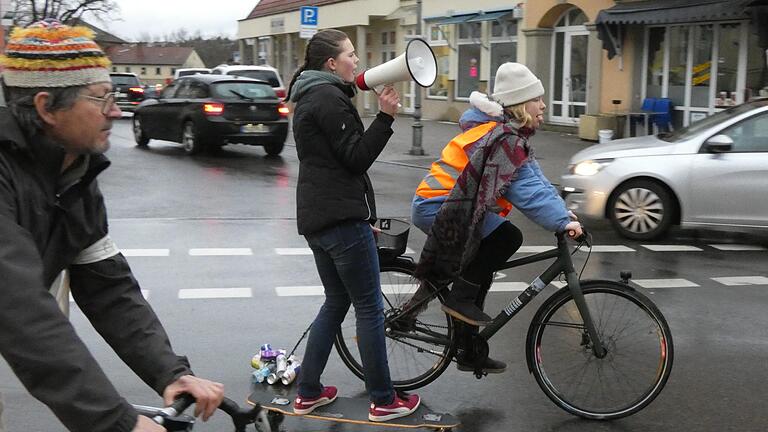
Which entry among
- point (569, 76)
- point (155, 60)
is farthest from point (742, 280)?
point (155, 60)

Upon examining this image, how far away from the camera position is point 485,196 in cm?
434

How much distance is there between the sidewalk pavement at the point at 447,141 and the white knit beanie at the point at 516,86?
10.0 metres

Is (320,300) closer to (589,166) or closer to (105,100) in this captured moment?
(589,166)

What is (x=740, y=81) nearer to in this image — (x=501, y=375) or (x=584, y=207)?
(x=584, y=207)

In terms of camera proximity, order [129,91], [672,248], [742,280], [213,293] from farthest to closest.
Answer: [129,91] → [672,248] → [742,280] → [213,293]

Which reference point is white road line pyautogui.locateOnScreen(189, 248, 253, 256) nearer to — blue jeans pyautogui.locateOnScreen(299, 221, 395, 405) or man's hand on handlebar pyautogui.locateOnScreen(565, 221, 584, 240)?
blue jeans pyautogui.locateOnScreen(299, 221, 395, 405)

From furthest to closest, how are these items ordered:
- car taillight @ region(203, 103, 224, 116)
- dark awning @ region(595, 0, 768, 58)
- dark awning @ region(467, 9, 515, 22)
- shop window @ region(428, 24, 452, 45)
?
shop window @ region(428, 24, 452, 45)
dark awning @ region(467, 9, 515, 22)
car taillight @ region(203, 103, 224, 116)
dark awning @ region(595, 0, 768, 58)

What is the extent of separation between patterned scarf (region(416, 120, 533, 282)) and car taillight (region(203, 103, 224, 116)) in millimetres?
13599

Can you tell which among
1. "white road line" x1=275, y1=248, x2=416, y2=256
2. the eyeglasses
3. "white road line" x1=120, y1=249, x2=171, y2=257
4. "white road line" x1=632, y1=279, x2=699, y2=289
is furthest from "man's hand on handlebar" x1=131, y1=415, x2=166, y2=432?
"white road line" x1=120, y1=249, x2=171, y2=257

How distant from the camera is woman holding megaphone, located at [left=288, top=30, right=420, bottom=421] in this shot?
157 inches

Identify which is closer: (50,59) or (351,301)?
(50,59)

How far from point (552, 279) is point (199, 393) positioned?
2.78 metres

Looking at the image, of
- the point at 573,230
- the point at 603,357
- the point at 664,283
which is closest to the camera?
the point at 573,230

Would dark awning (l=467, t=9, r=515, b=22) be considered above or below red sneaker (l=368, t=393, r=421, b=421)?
above
